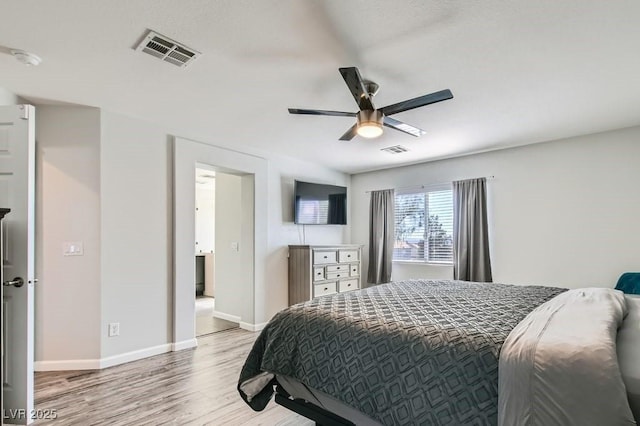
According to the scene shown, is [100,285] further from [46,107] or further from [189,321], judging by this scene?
[46,107]

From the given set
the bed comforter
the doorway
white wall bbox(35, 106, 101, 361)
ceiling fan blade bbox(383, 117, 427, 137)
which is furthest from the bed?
the doorway

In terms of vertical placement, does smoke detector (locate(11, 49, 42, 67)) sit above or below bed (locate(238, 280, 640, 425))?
above

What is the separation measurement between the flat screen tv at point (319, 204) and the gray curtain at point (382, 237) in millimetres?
558

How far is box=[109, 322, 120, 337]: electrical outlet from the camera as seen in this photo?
10.6 feet

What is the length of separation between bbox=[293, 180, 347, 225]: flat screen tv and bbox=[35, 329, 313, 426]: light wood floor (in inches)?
91.4

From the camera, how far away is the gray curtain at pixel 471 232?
4.62m

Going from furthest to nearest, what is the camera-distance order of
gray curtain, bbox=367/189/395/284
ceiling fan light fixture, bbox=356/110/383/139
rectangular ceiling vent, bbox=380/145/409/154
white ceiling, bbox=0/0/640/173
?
gray curtain, bbox=367/189/395/284 < rectangular ceiling vent, bbox=380/145/409/154 < ceiling fan light fixture, bbox=356/110/383/139 < white ceiling, bbox=0/0/640/173

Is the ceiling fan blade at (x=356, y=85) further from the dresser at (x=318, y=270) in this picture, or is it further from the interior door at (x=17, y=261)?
the dresser at (x=318, y=270)

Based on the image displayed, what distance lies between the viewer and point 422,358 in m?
1.46

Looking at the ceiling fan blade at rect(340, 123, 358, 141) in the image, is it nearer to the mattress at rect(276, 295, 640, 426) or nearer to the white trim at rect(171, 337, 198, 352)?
the mattress at rect(276, 295, 640, 426)

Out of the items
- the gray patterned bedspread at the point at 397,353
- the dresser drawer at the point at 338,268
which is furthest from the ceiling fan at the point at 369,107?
the dresser drawer at the point at 338,268

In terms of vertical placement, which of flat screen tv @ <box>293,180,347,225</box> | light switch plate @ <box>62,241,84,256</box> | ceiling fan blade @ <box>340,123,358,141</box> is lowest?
light switch plate @ <box>62,241,84,256</box>

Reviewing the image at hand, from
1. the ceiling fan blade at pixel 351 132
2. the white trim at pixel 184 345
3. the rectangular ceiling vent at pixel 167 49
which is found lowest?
the white trim at pixel 184 345

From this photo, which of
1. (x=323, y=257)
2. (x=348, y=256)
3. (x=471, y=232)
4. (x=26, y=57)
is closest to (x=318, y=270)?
(x=323, y=257)
